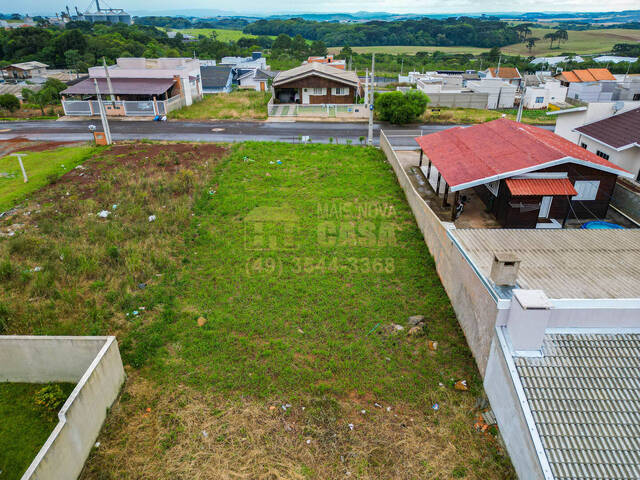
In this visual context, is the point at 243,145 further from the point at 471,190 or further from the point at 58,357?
the point at 58,357

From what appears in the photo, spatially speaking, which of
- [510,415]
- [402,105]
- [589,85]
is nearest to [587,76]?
[589,85]

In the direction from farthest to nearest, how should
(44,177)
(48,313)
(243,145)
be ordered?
(243,145) < (44,177) < (48,313)

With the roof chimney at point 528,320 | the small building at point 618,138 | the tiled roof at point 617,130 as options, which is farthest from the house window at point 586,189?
the roof chimney at point 528,320

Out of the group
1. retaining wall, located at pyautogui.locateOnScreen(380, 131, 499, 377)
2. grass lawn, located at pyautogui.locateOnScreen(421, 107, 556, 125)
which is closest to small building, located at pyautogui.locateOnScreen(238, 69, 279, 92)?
grass lawn, located at pyautogui.locateOnScreen(421, 107, 556, 125)

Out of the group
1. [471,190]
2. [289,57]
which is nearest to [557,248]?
[471,190]

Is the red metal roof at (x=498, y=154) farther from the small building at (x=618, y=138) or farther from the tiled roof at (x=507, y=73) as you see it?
the tiled roof at (x=507, y=73)

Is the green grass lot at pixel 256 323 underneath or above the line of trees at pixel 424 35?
underneath
